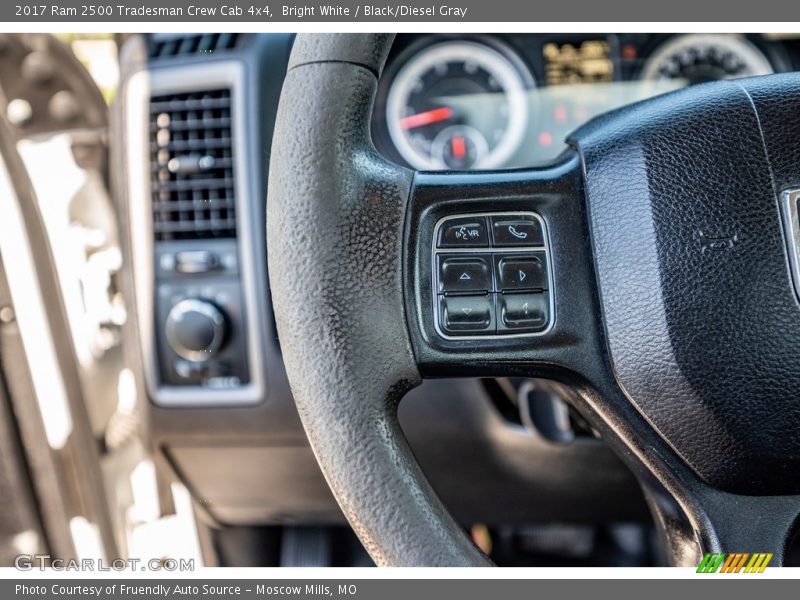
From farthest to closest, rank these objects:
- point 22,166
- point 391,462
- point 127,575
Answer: point 22,166, point 127,575, point 391,462

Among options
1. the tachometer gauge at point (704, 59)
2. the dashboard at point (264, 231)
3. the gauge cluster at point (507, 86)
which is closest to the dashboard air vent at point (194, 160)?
the dashboard at point (264, 231)

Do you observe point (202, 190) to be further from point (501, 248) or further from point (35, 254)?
point (501, 248)

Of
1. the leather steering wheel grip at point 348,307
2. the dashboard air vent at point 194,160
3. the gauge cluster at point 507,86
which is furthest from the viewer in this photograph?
the gauge cluster at point 507,86

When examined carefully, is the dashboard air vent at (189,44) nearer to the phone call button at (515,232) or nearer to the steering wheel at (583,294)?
the steering wheel at (583,294)

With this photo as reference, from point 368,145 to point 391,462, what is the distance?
0.23 m

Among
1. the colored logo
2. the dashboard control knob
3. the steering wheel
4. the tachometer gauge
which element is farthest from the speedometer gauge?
the colored logo

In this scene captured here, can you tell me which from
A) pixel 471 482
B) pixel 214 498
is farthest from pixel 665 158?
pixel 214 498

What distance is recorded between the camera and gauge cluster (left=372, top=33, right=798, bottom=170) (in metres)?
1.12

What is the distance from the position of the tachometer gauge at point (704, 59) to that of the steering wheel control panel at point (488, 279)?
654mm

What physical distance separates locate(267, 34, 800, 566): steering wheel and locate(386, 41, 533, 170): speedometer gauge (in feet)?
1.67

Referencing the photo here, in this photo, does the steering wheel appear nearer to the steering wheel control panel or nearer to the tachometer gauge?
the steering wheel control panel

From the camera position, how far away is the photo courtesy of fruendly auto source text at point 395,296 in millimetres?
585

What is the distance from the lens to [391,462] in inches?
22.3

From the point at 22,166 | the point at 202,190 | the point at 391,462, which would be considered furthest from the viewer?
the point at 22,166
